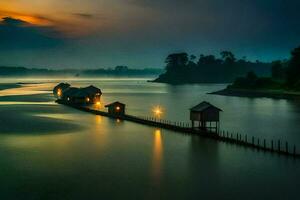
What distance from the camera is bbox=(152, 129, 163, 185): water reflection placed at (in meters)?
38.5

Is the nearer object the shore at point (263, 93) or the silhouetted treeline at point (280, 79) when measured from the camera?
the shore at point (263, 93)

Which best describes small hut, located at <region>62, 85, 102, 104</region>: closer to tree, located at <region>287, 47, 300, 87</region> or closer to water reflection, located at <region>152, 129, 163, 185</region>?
water reflection, located at <region>152, 129, 163, 185</region>

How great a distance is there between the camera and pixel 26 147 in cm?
5209

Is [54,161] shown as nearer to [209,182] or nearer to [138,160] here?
[138,160]

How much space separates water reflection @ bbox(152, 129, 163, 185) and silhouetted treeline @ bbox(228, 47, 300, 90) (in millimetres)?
88566

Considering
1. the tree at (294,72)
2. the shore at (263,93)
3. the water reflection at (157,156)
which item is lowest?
the water reflection at (157,156)

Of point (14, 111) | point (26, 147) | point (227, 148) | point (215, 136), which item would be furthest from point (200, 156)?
point (14, 111)

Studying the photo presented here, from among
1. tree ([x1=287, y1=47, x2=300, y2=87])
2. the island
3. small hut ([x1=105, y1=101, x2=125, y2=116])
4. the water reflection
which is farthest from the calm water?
tree ([x1=287, y1=47, x2=300, y2=87])

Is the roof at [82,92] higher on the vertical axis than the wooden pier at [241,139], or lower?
higher

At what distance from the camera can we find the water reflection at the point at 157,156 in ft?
126

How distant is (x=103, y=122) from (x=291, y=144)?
35.7 meters

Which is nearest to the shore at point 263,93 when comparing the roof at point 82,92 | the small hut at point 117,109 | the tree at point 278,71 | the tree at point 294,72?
the tree at point 294,72

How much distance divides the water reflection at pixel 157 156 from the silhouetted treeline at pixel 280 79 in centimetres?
8857

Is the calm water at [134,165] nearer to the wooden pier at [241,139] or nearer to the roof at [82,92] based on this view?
the wooden pier at [241,139]
